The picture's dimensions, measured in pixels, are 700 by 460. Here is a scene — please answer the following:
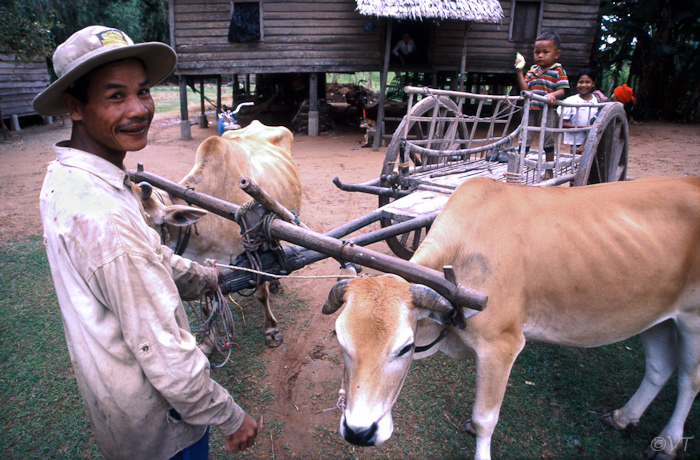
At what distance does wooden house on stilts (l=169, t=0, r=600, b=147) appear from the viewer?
40.7ft

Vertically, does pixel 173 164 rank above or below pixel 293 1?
below

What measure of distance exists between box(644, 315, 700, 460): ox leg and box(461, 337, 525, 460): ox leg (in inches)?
44.4

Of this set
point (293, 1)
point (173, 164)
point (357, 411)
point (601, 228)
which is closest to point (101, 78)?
point (357, 411)

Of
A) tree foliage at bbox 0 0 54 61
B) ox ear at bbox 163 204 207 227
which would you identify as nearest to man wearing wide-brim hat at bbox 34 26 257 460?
ox ear at bbox 163 204 207 227

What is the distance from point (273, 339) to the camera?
3.79m

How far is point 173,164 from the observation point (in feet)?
33.4

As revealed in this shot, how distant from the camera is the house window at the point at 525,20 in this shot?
13.6m

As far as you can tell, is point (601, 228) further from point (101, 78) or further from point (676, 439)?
point (101, 78)

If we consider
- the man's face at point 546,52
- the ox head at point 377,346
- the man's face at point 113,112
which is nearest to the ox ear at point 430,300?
the ox head at point 377,346

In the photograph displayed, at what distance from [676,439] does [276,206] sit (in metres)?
2.94

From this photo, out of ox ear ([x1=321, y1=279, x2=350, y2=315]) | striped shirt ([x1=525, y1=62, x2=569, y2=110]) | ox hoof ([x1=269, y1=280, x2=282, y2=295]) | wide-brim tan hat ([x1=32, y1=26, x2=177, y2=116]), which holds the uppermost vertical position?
striped shirt ([x1=525, y1=62, x2=569, y2=110])

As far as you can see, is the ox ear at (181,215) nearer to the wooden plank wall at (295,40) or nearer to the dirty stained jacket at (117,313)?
the dirty stained jacket at (117,313)

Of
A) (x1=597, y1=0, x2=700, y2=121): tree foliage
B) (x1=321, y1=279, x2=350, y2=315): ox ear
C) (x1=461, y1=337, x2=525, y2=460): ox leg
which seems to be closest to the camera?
(x1=321, y1=279, x2=350, y2=315): ox ear

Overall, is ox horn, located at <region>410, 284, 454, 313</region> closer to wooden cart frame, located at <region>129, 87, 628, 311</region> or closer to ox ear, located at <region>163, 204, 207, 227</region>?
wooden cart frame, located at <region>129, 87, 628, 311</region>
